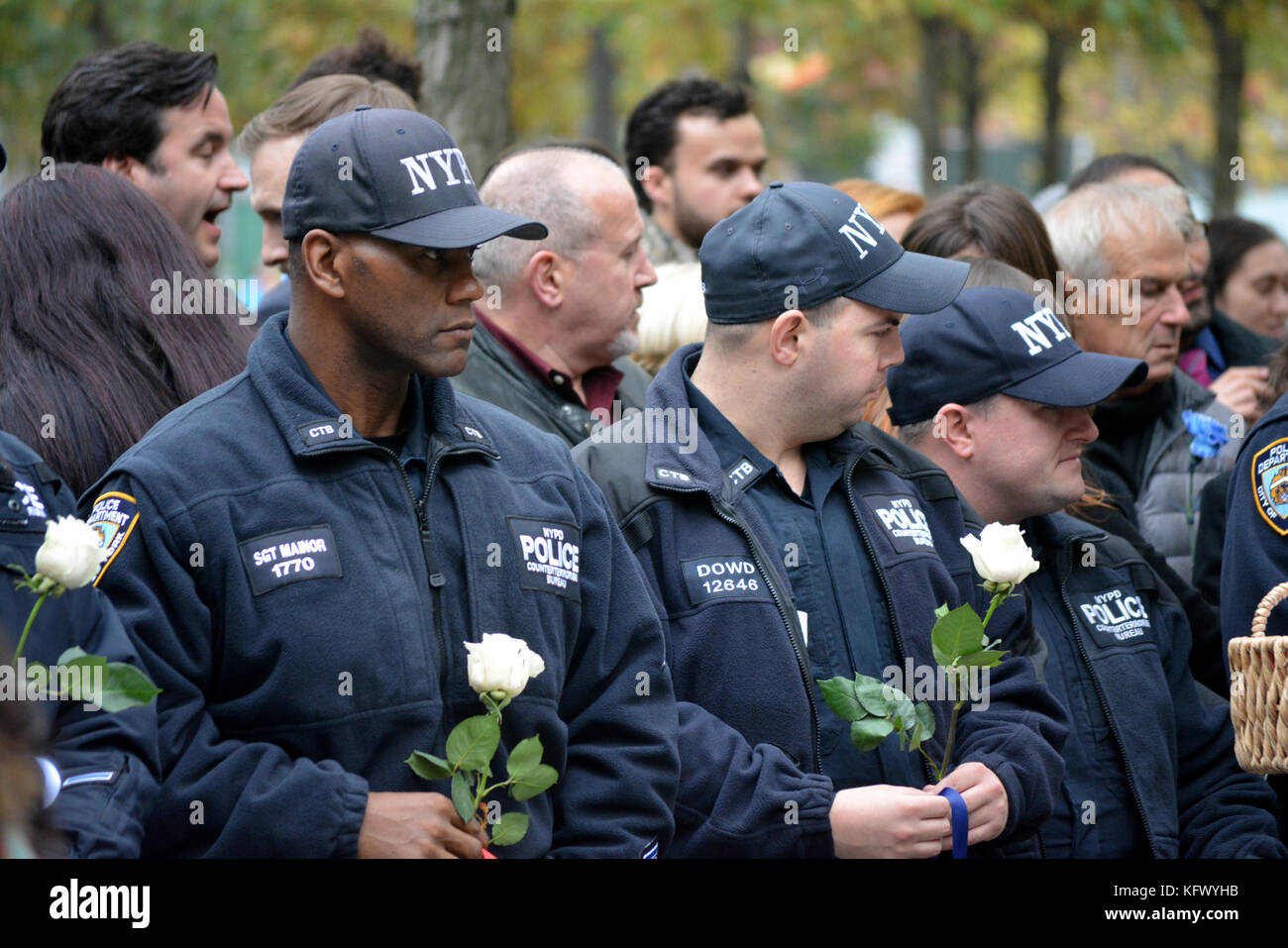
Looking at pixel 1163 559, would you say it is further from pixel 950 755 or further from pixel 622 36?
pixel 622 36

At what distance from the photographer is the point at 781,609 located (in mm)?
3635

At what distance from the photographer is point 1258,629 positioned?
3.48 m

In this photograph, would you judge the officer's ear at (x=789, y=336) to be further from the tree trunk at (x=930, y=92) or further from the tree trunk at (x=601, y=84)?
the tree trunk at (x=601, y=84)

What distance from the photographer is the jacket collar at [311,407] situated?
10.0ft

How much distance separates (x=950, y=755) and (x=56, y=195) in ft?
8.26

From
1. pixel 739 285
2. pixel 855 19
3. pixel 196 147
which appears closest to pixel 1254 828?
pixel 739 285

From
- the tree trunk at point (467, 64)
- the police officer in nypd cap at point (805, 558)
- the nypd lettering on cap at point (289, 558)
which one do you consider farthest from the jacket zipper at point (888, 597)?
the tree trunk at point (467, 64)

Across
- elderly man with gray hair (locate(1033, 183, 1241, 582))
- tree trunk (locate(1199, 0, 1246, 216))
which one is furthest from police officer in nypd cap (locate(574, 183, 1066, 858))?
tree trunk (locate(1199, 0, 1246, 216))

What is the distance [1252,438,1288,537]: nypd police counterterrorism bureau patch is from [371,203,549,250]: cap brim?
6.54ft

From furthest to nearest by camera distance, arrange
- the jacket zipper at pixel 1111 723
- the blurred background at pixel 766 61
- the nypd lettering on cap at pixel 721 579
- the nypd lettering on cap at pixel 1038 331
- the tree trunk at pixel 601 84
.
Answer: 1. the tree trunk at pixel 601 84
2. the blurred background at pixel 766 61
3. the nypd lettering on cap at pixel 1038 331
4. the jacket zipper at pixel 1111 723
5. the nypd lettering on cap at pixel 721 579
